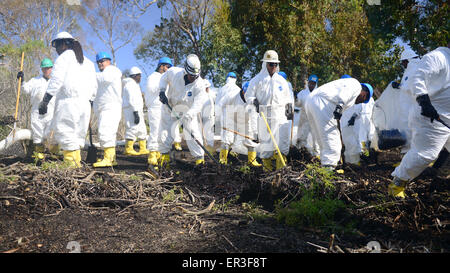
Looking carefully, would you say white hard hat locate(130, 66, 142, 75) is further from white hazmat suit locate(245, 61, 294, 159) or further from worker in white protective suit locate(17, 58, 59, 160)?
white hazmat suit locate(245, 61, 294, 159)

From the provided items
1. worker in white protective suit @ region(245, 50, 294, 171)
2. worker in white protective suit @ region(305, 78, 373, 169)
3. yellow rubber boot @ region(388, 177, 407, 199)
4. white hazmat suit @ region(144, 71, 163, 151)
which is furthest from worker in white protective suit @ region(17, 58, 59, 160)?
yellow rubber boot @ region(388, 177, 407, 199)

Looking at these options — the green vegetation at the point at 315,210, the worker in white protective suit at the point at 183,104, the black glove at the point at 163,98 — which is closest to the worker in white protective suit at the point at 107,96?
the worker in white protective suit at the point at 183,104

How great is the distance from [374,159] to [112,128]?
16.7 feet

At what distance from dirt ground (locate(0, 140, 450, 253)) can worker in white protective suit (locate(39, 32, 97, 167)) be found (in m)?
0.77

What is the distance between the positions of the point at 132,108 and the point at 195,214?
4.63 metres

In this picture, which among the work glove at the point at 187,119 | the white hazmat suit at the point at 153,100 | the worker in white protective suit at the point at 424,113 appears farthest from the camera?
the white hazmat suit at the point at 153,100

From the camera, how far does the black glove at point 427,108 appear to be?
12.1ft

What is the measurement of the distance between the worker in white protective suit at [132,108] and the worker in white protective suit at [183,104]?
1.74 meters

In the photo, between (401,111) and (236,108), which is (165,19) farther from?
(401,111)

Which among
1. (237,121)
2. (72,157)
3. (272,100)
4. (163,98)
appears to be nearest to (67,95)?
(72,157)

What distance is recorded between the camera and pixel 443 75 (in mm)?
3883

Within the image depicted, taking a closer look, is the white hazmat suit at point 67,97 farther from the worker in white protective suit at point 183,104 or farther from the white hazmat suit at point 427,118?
the white hazmat suit at point 427,118

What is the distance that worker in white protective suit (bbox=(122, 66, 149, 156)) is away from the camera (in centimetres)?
791
